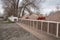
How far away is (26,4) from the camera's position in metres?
46.1

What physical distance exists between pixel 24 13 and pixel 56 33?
140 feet

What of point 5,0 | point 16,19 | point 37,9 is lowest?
point 16,19

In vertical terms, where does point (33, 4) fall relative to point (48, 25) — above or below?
above

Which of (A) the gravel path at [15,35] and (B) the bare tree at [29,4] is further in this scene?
(B) the bare tree at [29,4]

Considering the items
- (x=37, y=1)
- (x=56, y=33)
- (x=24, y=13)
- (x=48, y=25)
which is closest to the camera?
(x=56, y=33)

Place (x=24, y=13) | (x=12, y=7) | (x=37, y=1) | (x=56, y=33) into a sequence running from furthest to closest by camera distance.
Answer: (x=24, y=13)
(x=12, y=7)
(x=37, y=1)
(x=56, y=33)

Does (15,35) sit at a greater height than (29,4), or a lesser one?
lesser

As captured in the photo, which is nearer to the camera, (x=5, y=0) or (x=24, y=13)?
(x=5, y=0)

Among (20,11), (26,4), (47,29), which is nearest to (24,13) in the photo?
(20,11)

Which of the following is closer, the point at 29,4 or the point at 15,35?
the point at 15,35

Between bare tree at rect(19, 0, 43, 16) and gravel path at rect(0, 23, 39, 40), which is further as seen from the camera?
bare tree at rect(19, 0, 43, 16)

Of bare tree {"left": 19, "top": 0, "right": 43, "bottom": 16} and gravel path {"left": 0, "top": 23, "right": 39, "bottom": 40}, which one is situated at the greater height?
bare tree {"left": 19, "top": 0, "right": 43, "bottom": 16}

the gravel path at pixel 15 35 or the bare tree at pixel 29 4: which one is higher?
the bare tree at pixel 29 4

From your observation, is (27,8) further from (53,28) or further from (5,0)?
(53,28)
